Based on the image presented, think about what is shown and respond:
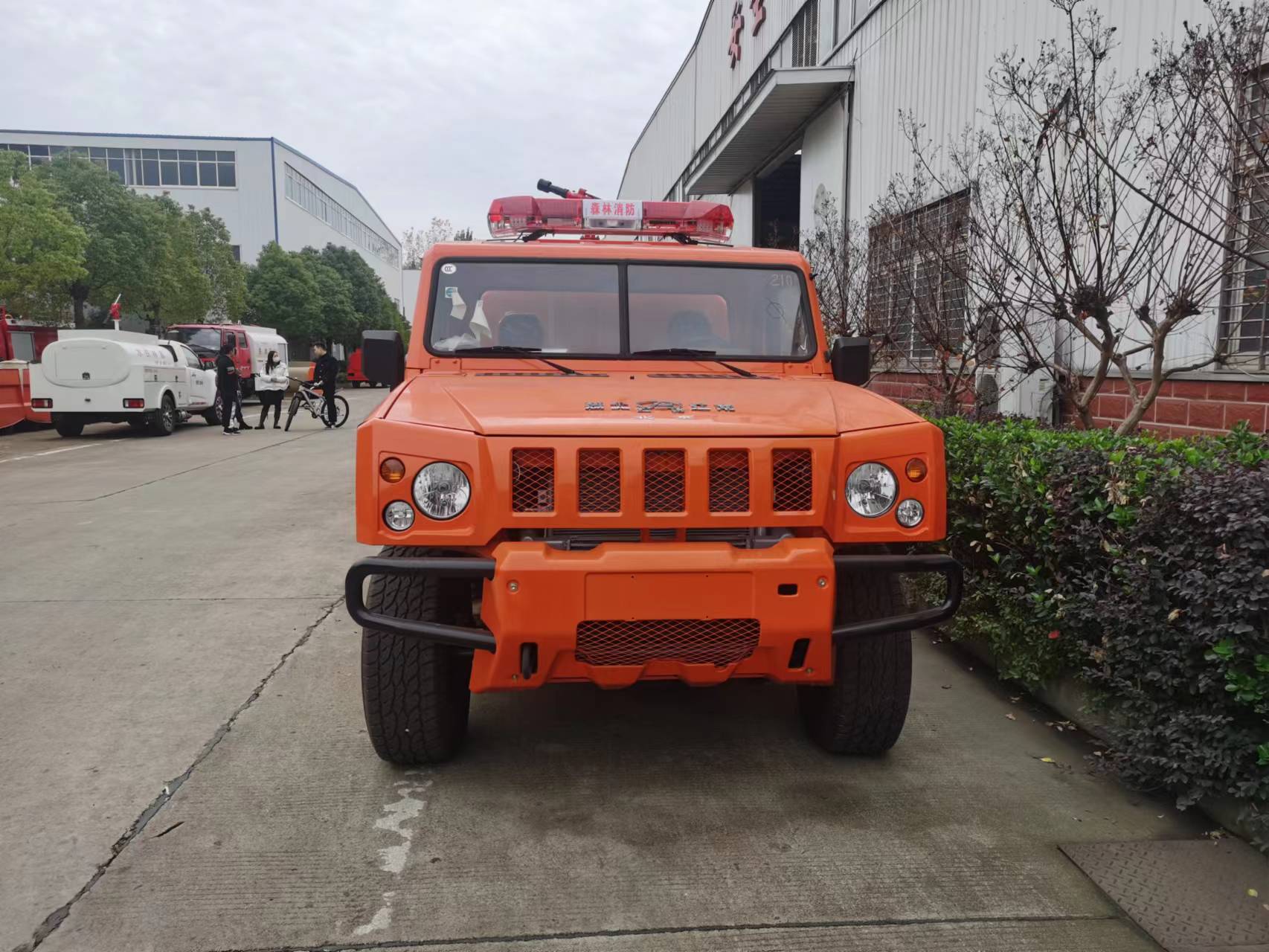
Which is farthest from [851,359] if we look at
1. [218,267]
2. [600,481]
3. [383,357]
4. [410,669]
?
[218,267]

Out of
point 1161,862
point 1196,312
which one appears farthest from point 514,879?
point 1196,312

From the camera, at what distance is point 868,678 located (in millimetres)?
3469

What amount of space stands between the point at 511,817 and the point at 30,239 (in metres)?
26.8

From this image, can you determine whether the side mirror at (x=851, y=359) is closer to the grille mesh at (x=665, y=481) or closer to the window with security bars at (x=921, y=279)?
the grille mesh at (x=665, y=481)

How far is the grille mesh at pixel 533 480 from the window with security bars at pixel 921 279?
13.4 feet

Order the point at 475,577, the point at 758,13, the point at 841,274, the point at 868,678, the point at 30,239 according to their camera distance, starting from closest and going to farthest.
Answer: the point at 475,577, the point at 868,678, the point at 841,274, the point at 758,13, the point at 30,239

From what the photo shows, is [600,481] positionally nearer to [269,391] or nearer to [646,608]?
[646,608]

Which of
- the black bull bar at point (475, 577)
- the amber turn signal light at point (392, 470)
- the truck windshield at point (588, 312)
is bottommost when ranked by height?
the black bull bar at point (475, 577)

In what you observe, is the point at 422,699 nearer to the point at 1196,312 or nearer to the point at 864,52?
the point at 1196,312

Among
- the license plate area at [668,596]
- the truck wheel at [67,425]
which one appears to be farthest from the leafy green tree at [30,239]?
the license plate area at [668,596]

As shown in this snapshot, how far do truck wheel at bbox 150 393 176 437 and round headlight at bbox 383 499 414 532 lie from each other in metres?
15.6

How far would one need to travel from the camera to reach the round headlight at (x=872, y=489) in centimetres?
312

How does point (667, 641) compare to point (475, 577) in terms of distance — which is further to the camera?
point (667, 641)

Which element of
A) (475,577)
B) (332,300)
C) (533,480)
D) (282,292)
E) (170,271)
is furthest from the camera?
(332,300)
